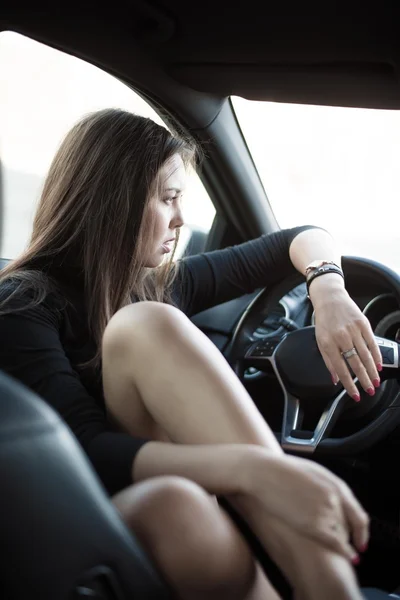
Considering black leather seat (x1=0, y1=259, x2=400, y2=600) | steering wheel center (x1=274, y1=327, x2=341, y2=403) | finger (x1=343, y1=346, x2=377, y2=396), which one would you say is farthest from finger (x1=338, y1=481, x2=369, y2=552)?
steering wheel center (x1=274, y1=327, x2=341, y2=403)

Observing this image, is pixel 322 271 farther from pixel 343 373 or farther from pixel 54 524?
pixel 54 524

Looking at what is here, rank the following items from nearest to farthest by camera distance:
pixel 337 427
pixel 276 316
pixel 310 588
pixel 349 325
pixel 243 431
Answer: pixel 310 588, pixel 243 431, pixel 349 325, pixel 337 427, pixel 276 316

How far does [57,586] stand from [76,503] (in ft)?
0.24

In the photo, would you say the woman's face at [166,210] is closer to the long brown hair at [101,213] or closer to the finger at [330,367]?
the long brown hair at [101,213]

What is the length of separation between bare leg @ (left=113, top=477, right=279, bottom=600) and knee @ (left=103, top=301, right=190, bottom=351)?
12.8 inches

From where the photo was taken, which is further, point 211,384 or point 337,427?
point 337,427

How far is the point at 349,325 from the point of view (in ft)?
5.00

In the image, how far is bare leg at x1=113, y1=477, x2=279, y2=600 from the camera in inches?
34.6

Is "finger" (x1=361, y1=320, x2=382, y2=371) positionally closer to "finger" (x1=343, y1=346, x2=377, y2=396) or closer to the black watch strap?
"finger" (x1=343, y1=346, x2=377, y2=396)

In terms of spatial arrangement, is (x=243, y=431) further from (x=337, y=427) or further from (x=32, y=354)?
(x=337, y=427)

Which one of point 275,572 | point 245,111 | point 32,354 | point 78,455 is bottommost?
point 275,572

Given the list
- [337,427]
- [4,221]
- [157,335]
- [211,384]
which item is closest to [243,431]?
[211,384]

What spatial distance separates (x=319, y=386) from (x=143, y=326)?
60cm

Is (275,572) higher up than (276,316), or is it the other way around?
(276,316)
